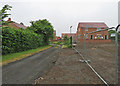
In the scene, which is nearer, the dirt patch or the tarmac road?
the dirt patch

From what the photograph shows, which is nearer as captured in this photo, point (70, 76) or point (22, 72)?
point (70, 76)

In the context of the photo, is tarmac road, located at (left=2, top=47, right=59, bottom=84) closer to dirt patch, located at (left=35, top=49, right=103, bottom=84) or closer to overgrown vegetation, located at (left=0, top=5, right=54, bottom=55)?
dirt patch, located at (left=35, top=49, right=103, bottom=84)

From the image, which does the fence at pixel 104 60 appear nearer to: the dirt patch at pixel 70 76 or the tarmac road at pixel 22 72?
the dirt patch at pixel 70 76

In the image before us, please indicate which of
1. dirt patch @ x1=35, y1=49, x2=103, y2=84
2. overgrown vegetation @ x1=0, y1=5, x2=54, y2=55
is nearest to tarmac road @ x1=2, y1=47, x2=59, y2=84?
dirt patch @ x1=35, y1=49, x2=103, y2=84

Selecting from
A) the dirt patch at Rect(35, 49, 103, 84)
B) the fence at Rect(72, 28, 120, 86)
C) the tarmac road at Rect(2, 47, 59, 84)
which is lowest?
the tarmac road at Rect(2, 47, 59, 84)

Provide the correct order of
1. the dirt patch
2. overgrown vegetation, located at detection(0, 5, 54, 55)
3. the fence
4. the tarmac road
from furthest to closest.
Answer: overgrown vegetation, located at detection(0, 5, 54, 55), the tarmac road, the dirt patch, the fence

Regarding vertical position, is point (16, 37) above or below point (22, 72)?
above

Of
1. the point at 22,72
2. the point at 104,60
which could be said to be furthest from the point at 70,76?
the point at 104,60

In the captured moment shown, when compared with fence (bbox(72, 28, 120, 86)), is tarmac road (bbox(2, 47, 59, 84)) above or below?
below

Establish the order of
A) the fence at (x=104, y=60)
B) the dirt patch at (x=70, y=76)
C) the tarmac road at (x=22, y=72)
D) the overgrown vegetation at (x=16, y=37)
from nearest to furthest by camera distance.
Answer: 1. the fence at (x=104, y=60)
2. the dirt patch at (x=70, y=76)
3. the tarmac road at (x=22, y=72)
4. the overgrown vegetation at (x=16, y=37)

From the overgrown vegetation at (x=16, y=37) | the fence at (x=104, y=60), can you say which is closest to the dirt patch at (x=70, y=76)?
the fence at (x=104, y=60)

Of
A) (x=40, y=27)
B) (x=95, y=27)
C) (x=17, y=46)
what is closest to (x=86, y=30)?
(x=95, y=27)

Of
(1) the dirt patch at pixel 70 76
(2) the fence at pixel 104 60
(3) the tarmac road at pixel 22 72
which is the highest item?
(2) the fence at pixel 104 60

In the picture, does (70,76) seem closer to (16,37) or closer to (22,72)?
(22,72)
